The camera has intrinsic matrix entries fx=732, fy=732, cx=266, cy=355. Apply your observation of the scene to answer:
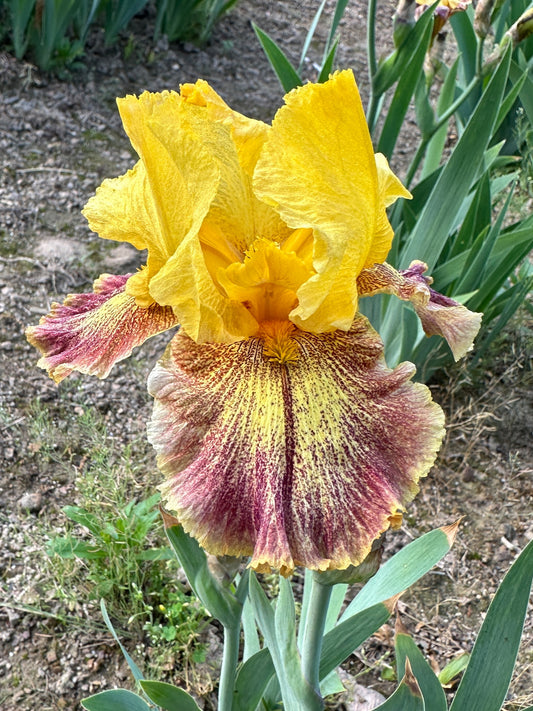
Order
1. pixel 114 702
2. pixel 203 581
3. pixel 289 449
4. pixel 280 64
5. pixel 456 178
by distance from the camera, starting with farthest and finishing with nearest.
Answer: pixel 280 64 < pixel 456 178 < pixel 114 702 < pixel 203 581 < pixel 289 449

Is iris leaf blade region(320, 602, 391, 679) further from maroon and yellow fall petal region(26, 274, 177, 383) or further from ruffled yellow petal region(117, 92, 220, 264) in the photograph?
ruffled yellow petal region(117, 92, 220, 264)

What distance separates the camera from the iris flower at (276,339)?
0.79 m

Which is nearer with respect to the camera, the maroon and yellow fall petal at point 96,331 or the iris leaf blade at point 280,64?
the maroon and yellow fall petal at point 96,331

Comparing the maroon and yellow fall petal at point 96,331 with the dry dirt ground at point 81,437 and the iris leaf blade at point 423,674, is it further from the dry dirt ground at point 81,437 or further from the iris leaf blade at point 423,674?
the dry dirt ground at point 81,437

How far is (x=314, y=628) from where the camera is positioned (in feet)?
3.31

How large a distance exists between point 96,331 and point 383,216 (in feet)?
1.35

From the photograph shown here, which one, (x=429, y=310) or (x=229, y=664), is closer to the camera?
(x=429, y=310)

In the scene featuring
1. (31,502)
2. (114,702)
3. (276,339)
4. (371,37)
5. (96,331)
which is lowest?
(31,502)

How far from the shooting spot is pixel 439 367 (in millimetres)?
2391

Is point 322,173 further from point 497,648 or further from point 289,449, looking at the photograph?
point 497,648

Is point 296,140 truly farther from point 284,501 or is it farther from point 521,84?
point 521,84

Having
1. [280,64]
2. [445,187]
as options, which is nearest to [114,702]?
[445,187]

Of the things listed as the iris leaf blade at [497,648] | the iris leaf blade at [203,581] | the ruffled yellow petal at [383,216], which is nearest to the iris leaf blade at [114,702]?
the iris leaf blade at [203,581]

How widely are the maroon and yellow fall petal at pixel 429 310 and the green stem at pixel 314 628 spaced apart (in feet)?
1.17
